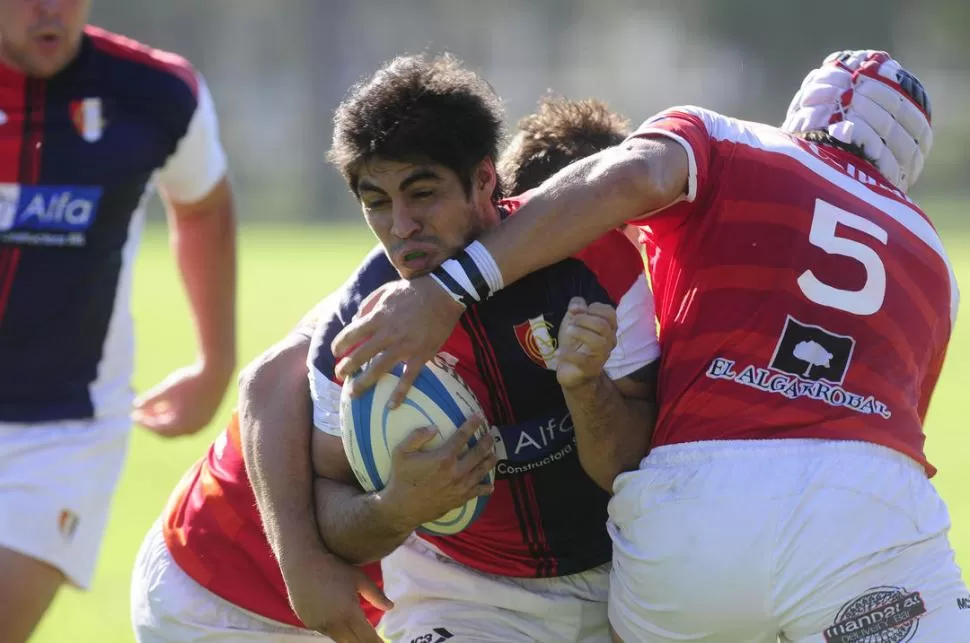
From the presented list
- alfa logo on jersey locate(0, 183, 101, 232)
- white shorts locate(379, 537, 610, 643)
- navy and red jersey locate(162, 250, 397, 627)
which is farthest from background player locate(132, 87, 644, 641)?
alfa logo on jersey locate(0, 183, 101, 232)

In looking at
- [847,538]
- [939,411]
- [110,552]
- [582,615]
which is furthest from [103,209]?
[939,411]

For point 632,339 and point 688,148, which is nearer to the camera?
point 688,148

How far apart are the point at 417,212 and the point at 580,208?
425mm

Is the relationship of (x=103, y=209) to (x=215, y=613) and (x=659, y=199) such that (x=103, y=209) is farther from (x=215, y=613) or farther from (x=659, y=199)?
(x=659, y=199)

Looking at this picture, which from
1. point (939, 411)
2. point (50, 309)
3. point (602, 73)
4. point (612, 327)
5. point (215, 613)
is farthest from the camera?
point (602, 73)

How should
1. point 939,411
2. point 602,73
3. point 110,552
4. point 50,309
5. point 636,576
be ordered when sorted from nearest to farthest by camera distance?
point 636,576 → point 50,309 → point 110,552 → point 939,411 → point 602,73

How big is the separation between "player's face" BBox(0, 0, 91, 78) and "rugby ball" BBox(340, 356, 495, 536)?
179 cm

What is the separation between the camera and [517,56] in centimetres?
3897

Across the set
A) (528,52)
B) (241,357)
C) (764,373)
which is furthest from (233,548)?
(528,52)

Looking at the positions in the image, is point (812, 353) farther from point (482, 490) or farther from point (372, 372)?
point (372, 372)

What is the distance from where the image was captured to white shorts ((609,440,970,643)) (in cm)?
326

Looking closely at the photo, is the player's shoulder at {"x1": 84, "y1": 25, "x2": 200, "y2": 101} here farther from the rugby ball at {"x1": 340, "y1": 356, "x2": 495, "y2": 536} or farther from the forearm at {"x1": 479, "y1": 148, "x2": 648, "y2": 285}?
the forearm at {"x1": 479, "y1": 148, "x2": 648, "y2": 285}

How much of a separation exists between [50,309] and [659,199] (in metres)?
2.31

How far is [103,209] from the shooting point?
4.75m
